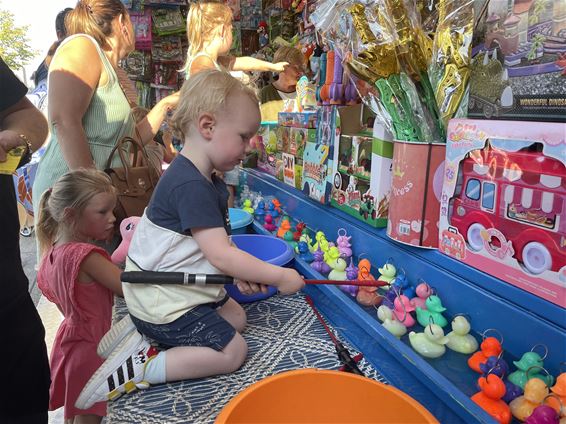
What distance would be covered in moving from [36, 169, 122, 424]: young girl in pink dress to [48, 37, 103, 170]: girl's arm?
8 cm

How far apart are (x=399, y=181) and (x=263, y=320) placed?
48cm

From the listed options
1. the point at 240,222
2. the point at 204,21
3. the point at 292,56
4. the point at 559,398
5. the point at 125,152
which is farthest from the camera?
the point at 292,56

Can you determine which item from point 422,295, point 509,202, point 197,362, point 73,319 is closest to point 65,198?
point 73,319

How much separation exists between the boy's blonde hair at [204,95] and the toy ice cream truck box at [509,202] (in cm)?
46

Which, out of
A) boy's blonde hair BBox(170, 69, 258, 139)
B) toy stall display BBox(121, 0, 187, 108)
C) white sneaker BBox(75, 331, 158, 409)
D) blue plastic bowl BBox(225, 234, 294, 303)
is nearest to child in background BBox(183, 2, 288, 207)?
blue plastic bowl BBox(225, 234, 294, 303)

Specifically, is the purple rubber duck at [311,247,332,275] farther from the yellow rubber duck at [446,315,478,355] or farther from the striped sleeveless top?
the striped sleeveless top

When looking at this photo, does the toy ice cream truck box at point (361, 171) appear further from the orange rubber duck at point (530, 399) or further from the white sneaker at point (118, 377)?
the white sneaker at point (118, 377)

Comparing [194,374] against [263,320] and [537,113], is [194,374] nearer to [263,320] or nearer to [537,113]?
[263,320]

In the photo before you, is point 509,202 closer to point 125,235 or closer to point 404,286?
point 404,286

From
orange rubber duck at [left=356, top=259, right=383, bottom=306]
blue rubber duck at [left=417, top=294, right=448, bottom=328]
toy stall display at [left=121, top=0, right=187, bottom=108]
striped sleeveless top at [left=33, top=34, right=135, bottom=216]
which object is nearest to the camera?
blue rubber duck at [left=417, top=294, right=448, bottom=328]

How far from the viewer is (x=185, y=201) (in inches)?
31.2

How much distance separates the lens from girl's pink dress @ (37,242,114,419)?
3.52 feet

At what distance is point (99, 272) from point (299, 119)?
92 centimetres

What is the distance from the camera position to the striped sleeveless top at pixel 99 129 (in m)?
1.20
